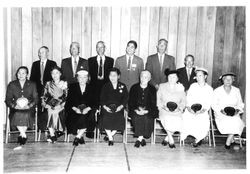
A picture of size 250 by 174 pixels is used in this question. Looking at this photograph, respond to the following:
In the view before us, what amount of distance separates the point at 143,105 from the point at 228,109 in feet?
4.33

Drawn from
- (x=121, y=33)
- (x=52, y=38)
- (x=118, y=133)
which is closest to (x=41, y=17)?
(x=52, y=38)

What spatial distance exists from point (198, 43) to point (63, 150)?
3.17 m

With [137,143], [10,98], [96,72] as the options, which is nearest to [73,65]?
[96,72]

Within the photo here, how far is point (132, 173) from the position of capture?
12.5 ft

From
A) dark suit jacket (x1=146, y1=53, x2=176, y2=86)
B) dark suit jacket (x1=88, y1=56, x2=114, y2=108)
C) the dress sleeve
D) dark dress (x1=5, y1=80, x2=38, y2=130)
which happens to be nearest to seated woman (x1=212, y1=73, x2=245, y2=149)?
dark suit jacket (x1=146, y1=53, x2=176, y2=86)

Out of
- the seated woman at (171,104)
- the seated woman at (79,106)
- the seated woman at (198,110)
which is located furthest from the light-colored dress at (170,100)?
the seated woman at (79,106)

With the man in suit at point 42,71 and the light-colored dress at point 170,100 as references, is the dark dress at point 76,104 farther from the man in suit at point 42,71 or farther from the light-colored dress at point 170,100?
the light-colored dress at point 170,100

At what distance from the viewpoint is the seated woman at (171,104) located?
16.2 feet

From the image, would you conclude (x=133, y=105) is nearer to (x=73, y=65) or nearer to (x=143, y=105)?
(x=143, y=105)

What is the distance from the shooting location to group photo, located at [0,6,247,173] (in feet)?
14.8

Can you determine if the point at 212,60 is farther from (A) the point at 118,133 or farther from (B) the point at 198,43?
(A) the point at 118,133

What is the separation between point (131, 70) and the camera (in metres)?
5.48

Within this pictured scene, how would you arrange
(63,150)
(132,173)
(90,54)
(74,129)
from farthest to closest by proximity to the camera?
1. (90,54)
2. (74,129)
3. (63,150)
4. (132,173)

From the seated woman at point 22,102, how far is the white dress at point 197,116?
2387mm
